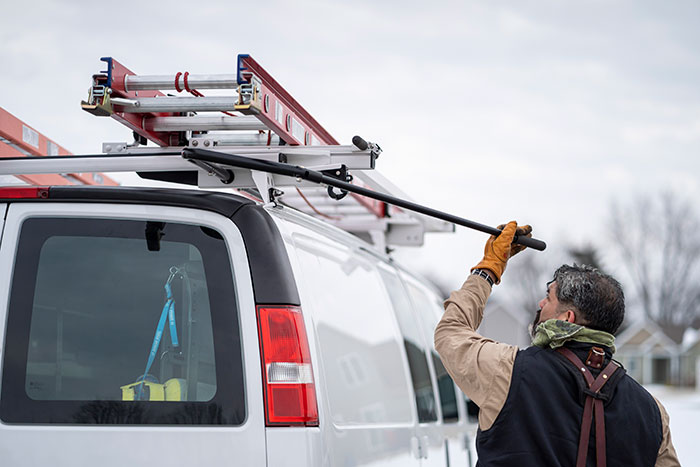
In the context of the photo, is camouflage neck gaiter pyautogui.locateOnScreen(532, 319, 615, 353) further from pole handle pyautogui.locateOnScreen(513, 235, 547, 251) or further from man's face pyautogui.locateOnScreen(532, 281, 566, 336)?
pole handle pyautogui.locateOnScreen(513, 235, 547, 251)

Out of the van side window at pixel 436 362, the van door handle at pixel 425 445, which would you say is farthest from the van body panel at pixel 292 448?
the van side window at pixel 436 362

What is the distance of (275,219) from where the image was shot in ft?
9.83

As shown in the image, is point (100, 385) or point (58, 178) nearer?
point (100, 385)

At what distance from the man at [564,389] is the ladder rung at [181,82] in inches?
45.4

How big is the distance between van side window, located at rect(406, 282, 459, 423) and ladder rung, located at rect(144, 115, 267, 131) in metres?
2.22

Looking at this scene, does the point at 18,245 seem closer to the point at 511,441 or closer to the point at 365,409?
the point at 365,409

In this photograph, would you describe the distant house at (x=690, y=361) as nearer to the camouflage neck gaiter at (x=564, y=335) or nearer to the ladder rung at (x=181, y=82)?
the camouflage neck gaiter at (x=564, y=335)

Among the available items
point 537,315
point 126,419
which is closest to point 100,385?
point 126,419

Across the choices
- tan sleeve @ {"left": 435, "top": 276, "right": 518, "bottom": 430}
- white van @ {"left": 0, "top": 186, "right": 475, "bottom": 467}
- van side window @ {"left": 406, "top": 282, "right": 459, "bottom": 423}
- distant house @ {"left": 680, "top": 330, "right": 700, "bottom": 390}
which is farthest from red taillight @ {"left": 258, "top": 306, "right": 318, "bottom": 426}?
distant house @ {"left": 680, "top": 330, "right": 700, "bottom": 390}

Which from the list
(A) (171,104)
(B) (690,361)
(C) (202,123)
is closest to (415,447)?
(C) (202,123)

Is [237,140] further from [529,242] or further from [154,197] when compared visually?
[529,242]

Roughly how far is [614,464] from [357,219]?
319cm

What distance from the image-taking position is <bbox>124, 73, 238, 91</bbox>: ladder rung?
292 centimetres

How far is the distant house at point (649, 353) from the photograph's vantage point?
6347cm
